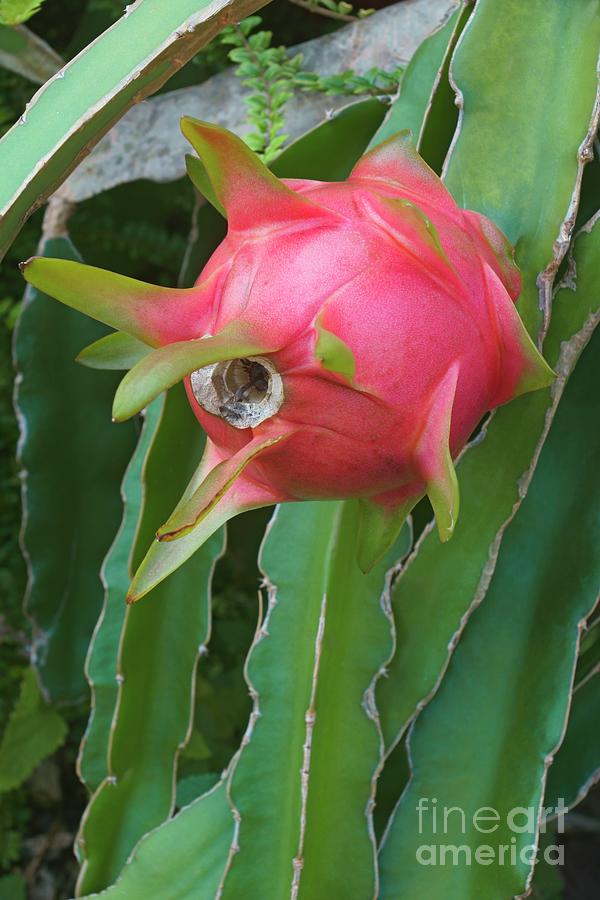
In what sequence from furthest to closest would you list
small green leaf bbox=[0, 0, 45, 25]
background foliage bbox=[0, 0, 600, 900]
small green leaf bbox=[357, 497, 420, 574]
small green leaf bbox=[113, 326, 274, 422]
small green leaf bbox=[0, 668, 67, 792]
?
1. small green leaf bbox=[0, 668, 67, 792]
2. small green leaf bbox=[0, 0, 45, 25]
3. background foliage bbox=[0, 0, 600, 900]
4. small green leaf bbox=[357, 497, 420, 574]
5. small green leaf bbox=[113, 326, 274, 422]

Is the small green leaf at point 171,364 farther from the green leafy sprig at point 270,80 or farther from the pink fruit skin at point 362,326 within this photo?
the green leafy sprig at point 270,80

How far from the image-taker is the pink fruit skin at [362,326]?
1.72 ft

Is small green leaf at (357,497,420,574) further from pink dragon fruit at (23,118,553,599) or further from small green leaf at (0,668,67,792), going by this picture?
small green leaf at (0,668,67,792)

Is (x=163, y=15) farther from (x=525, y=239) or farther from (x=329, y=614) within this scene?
(x=329, y=614)

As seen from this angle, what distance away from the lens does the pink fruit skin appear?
0.52 meters

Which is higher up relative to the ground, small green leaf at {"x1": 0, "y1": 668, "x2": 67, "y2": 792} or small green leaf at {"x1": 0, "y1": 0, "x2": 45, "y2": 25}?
small green leaf at {"x1": 0, "y1": 0, "x2": 45, "y2": 25}

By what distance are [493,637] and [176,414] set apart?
37 cm

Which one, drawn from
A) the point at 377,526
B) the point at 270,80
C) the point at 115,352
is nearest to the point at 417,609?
the point at 377,526

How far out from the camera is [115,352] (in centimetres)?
65

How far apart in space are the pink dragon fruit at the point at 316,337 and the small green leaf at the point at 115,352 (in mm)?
89

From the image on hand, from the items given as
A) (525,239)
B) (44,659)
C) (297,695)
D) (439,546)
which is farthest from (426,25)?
(44,659)

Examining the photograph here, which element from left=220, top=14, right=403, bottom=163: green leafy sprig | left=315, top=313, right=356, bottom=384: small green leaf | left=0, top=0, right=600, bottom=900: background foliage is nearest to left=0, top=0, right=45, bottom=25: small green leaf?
left=0, top=0, right=600, bottom=900: background foliage

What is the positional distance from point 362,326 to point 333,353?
0.05 m

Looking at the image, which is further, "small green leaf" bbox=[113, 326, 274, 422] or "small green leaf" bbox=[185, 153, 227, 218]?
"small green leaf" bbox=[185, 153, 227, 218]
